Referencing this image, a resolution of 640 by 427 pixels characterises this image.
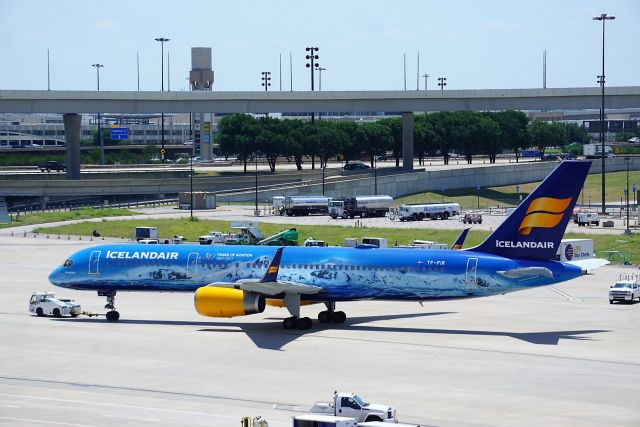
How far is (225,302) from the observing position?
57.2 m

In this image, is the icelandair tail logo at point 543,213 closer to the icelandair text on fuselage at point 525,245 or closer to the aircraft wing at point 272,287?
the icelandair text on fuselage at point 525,245

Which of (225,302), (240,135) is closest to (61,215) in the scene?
(240,135)

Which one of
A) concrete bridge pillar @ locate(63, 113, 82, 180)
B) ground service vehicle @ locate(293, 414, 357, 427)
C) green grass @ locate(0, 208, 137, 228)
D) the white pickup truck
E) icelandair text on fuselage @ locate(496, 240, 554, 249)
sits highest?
concrete bridge pillar @ locate(63, 113, 82, 180)

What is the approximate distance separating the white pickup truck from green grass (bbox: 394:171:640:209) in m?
120

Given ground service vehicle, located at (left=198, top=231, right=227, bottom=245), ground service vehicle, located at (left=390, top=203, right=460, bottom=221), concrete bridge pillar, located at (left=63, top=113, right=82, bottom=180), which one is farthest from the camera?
concrete bridge pillar, located at (left=63, top=113, right=82, bottom=180)

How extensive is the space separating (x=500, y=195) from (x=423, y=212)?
3988 centimetres

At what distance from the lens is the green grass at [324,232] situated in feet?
335

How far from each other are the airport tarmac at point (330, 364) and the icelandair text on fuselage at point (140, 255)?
389 cm

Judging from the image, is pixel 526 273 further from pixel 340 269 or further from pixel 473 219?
pixel 473 219

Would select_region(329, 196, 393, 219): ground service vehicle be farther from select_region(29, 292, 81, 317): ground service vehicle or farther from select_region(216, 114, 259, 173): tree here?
select_region(29, 292, 81, 317): ground service vehicle

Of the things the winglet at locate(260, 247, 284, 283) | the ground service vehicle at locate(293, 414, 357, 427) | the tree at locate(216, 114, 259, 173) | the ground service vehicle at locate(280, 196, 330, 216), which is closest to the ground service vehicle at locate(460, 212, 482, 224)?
the ground service vehicle at locate(280, 196, 330, 216)

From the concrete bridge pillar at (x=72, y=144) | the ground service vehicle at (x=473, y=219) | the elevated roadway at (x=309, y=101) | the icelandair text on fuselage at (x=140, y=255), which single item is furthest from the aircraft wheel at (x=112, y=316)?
the concrete bridge pillar at (x=72, y=144)

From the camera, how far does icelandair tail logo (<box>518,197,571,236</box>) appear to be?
56844 millimetres

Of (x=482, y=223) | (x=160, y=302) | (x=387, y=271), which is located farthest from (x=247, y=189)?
(x=387, y=271)
